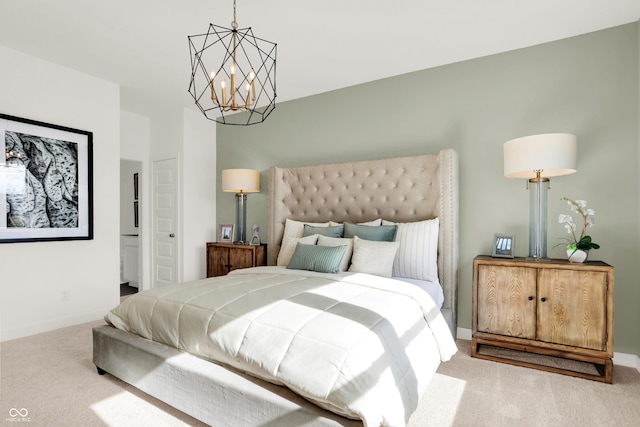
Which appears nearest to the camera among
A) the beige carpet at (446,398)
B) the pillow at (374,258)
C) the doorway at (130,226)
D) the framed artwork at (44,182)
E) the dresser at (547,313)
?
the beige carpet at (446,398)

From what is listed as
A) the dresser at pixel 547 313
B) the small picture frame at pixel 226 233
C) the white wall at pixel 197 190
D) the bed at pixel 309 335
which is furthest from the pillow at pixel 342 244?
the white wall at pixel 197 190

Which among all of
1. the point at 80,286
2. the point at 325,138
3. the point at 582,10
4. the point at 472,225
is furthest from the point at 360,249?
the point at 80,286

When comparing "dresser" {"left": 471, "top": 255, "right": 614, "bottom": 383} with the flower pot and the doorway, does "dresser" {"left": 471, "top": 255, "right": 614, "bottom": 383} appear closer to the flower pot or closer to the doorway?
the flower pot

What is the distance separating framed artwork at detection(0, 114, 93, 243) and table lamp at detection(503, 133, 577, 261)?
414cm

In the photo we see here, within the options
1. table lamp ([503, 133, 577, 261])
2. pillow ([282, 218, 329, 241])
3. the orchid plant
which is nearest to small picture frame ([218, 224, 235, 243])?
pillow ([282, 218, 329, 241])

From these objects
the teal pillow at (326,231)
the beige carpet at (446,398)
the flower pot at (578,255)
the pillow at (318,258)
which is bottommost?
the beige carpet at (446,398)

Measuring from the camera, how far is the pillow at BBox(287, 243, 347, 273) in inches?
112

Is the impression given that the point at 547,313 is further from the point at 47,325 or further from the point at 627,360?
the point at 47,325

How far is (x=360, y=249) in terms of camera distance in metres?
2.95

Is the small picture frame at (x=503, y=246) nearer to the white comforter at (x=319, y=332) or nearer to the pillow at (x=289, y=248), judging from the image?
the white comforter at (x=319, y=332)

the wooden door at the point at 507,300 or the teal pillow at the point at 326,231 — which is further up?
the teal pillow at the point at 326,231

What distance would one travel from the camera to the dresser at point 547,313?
2.38 metres

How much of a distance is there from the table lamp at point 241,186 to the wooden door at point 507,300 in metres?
2.83

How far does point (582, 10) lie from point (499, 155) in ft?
3.87
